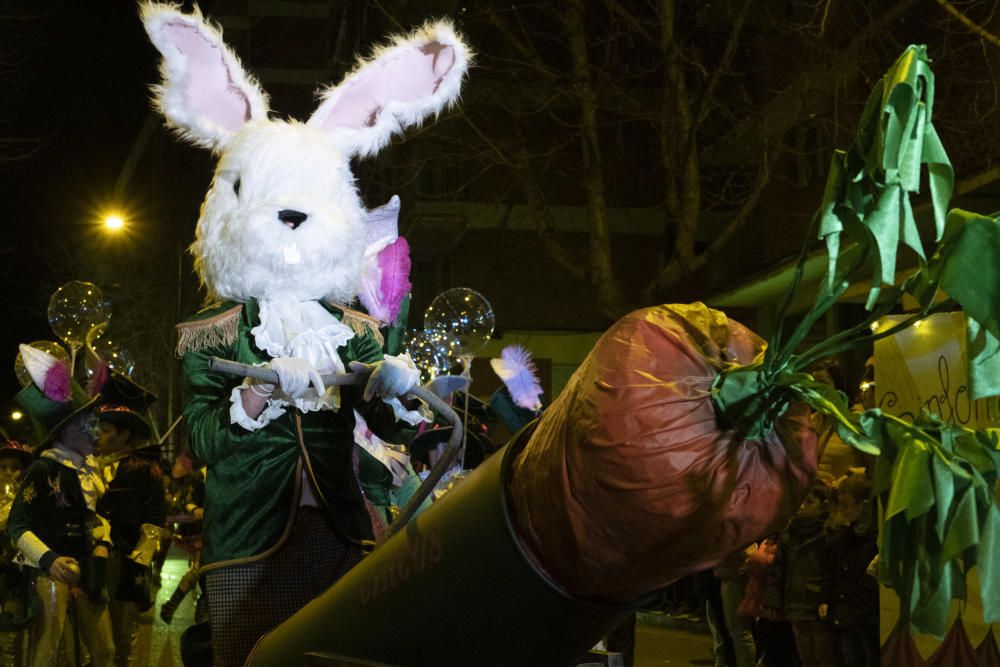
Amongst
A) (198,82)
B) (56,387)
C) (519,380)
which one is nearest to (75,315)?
(56,387)

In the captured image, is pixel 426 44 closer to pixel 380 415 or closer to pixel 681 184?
pixel 380 415

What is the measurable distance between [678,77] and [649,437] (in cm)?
1162

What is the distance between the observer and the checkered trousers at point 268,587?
3.96m

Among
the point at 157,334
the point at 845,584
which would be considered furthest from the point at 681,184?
the point at 157,334

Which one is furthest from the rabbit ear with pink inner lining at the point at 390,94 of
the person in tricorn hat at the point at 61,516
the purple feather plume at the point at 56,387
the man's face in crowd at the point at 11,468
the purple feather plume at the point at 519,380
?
the man's face in crowd at the point at 11,468

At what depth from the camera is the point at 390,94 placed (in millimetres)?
4797

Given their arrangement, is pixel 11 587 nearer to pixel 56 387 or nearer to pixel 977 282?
pixel 56 387

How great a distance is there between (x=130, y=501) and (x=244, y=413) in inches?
252

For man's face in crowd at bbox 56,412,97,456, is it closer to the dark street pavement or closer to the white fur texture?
the dark street pavement

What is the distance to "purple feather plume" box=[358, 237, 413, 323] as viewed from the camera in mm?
6172

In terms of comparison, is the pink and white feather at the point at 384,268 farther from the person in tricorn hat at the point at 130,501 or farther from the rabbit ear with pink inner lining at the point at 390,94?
the person in tricorn hat at the point at 130,501

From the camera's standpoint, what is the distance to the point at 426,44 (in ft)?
15.5

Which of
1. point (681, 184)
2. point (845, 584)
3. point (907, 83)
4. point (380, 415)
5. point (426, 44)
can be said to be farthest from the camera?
point (681, 184)

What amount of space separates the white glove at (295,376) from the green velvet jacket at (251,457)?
1.04 feet
